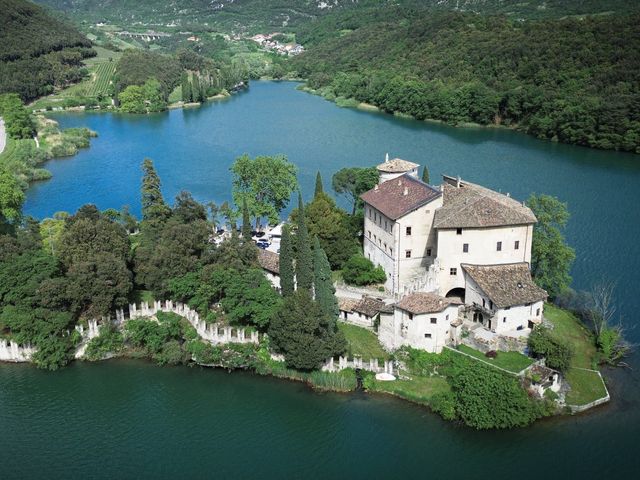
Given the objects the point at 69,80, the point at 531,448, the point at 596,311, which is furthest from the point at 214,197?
the point at 69,80

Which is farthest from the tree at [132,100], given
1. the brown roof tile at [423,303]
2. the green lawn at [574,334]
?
the green lawn at [574,334]

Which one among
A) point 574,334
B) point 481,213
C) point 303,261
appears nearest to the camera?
point 574,334

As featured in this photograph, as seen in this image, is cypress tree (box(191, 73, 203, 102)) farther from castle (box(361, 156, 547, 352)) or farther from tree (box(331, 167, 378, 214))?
castle (box(361, 156, 547, 352))

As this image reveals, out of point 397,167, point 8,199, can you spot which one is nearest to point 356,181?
point 397,167

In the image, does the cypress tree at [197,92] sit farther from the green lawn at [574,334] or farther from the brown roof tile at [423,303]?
the brown roof tile at [423,303]

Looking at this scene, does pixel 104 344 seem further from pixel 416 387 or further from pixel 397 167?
pixel 397 167

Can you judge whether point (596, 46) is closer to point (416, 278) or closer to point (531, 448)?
point (416, 278)
